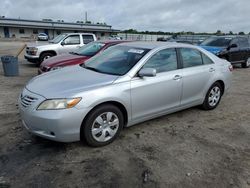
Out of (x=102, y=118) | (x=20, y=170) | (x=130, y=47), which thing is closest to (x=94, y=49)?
(x=130, y=47)

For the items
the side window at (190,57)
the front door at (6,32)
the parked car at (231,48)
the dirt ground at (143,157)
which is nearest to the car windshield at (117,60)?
the side window at (190,57)

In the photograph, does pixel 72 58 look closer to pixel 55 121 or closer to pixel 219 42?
pixel 55 121

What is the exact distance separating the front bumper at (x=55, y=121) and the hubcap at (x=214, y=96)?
10.4 ft

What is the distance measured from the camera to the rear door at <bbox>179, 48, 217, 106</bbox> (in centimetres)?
461

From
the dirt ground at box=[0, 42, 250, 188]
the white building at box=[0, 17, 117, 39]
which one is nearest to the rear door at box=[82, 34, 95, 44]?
the dirt ground at box=[0, 42, 250, 188]

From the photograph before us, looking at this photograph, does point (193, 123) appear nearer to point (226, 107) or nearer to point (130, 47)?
point (226, 107)

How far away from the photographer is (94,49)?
27.1 feet

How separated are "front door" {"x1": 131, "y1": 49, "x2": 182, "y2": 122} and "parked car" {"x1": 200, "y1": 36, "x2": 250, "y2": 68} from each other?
7.42 m

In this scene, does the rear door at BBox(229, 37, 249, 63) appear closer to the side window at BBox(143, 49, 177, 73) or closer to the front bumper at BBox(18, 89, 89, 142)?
the side window at BBox(143, 49, 177, 73)

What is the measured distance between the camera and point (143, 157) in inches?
134

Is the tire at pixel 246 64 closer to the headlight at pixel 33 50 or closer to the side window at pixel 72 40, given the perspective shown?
the side window at pixel 72 40

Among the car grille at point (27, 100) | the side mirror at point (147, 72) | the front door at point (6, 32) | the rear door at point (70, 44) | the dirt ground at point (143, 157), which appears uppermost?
the front door at point (6, 32)

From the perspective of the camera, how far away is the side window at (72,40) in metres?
11.5

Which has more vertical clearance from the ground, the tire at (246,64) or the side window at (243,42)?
the side window at (243,42)
